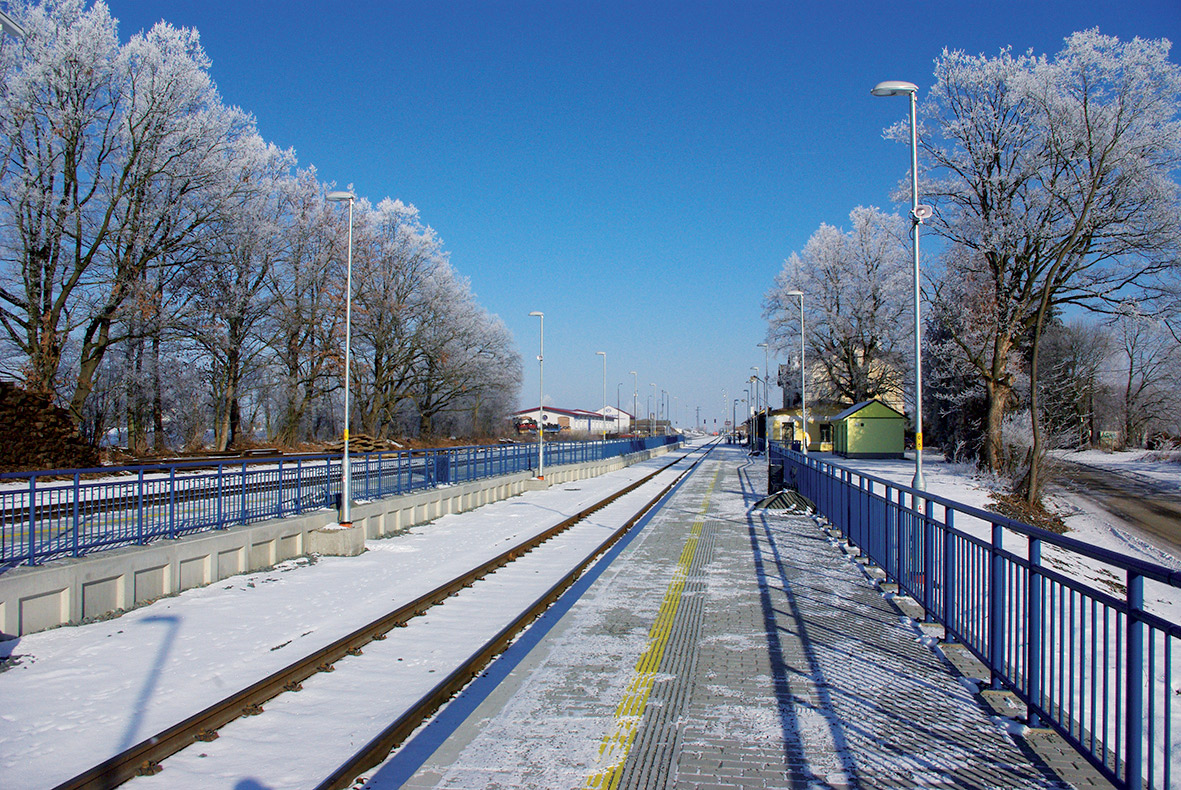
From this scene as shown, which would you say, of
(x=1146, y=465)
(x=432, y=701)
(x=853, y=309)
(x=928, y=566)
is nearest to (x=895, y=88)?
(x=928, y=566)

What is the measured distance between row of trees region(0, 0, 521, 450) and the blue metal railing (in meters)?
20.2

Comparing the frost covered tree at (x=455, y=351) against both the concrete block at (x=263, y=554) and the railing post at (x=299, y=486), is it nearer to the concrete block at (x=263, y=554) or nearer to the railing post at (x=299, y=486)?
the railing post at (x=299, y=486)

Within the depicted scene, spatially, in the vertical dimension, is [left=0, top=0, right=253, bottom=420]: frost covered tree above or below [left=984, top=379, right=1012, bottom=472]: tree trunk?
above

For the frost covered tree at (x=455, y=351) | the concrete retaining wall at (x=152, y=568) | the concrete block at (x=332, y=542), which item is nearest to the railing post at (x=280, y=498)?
the concrete retaining wall at (x=152, y=568)

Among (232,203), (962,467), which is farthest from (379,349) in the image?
(962,467)

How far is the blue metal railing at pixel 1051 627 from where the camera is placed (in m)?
3.75

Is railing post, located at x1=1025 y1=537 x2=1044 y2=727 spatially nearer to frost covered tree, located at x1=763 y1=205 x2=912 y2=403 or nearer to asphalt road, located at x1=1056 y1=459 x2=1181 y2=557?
asphalt road, located at x1=1056 y1=459 x2=1181 y2=557

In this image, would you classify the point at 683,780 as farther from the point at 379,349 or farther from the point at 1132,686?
the point at 379,349

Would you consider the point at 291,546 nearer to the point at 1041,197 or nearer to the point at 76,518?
the point at 76,518

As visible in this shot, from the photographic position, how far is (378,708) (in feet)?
18.6

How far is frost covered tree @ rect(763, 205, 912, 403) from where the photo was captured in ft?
166

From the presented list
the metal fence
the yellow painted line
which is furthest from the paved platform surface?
the metal fence

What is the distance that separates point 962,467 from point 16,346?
133 feet

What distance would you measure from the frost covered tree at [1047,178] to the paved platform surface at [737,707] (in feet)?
62.7
